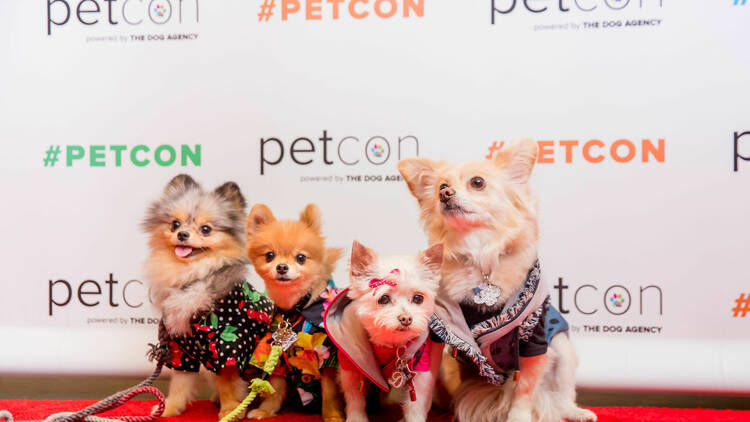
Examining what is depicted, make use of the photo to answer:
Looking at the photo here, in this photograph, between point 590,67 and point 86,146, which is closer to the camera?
point 590,67

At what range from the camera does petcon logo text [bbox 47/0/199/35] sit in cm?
313

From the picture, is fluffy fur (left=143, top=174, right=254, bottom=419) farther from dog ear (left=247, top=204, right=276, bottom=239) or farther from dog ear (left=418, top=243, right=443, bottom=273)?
dog ear (left=418, top=243, right=443, bottom=273)

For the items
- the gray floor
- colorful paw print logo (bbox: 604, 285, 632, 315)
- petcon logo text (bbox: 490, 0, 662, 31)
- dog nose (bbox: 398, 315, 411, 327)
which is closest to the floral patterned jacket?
dog nose (bbox: 398, 315, 411, 327)

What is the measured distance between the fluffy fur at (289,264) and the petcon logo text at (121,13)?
1402 millimetres

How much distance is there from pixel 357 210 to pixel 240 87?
35.9 inches

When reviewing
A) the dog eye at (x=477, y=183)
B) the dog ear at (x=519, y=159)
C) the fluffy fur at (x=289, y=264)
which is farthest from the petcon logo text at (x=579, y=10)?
the fluffy fur at (x=289, y=264)

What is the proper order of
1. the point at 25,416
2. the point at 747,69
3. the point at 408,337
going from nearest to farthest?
the point at 408,337 → the point at 25,416 → the point at 747,69

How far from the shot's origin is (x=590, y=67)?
118 inches

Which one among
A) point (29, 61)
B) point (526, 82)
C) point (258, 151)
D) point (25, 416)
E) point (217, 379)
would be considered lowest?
point (25, 416)

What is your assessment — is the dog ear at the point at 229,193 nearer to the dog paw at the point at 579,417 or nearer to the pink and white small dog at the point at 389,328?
the pink and white small dog at the point at 389,328

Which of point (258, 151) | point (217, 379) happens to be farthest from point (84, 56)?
point (217, 379)

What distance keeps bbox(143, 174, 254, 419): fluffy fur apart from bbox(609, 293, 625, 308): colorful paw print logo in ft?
6.06

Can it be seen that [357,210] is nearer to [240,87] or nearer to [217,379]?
[240,87]

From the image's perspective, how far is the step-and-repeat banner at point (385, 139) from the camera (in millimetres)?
2939
